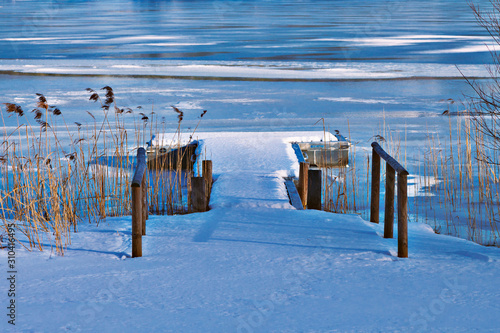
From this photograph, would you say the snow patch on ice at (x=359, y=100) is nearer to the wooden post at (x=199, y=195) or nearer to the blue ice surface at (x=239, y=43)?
the blue ice surface at (x=239, y=43)

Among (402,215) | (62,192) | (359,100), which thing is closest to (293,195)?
(402,215)

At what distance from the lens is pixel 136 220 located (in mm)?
3988

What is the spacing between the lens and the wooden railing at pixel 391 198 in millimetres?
4066

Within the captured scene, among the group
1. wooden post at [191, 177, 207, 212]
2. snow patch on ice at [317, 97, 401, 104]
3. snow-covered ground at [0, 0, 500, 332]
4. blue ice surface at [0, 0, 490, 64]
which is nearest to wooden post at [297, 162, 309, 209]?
snow-covered ground at [0, 0, 500, 332]

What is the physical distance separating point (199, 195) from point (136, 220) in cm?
172

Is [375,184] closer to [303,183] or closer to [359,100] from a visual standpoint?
[303,183]

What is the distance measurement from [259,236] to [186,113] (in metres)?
7.01

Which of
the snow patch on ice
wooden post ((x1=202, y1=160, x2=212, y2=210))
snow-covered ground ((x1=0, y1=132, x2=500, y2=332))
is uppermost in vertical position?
the snow patch on ice

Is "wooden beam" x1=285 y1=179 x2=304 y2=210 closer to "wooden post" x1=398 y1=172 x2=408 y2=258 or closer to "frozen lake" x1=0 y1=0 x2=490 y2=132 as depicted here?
"wooden post" x1=398 y1=172 x2=408 y2=258

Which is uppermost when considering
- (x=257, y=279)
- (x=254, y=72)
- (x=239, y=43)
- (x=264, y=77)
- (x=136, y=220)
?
(x=239, y=43)

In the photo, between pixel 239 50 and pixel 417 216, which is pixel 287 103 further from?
pixel 239 50

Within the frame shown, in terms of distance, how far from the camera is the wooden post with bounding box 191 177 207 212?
5.62 m

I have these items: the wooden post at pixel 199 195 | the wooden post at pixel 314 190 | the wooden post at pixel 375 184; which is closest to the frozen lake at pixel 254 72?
the wooden post at pixel 314 190

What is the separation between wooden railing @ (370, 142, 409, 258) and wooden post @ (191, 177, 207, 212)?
1633 millimetres
